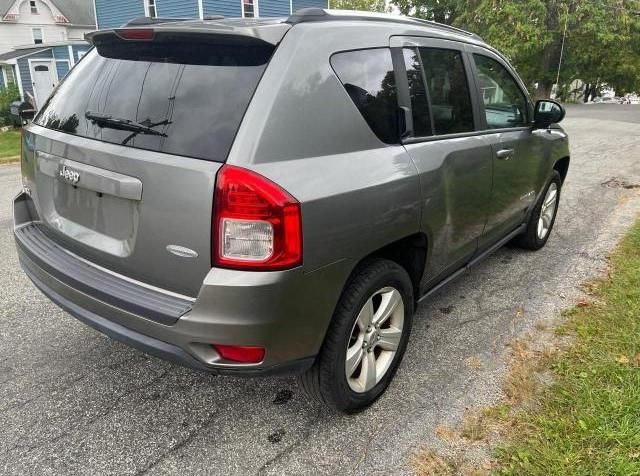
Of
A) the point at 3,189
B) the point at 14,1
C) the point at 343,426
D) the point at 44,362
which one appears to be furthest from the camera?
the point at 14,1

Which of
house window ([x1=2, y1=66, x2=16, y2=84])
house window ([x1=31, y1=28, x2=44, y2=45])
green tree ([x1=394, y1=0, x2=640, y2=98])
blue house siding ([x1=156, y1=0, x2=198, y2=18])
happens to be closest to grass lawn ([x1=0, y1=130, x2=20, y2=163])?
blue house siding ([x1=156, y1=0, x2=198, y2=18])

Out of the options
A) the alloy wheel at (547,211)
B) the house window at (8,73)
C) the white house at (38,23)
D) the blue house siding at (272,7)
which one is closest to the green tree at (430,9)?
the blue house siding at (272,7)

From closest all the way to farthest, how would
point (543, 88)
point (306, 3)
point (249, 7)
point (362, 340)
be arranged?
1. point (362, 340)
2. point (249, 7)
3. point (306, 3)
4. point (543, 88)

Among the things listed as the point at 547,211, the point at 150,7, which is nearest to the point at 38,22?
the point at 150,7

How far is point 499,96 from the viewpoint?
12.3 feet

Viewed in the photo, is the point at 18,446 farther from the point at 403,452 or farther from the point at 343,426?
the point at 403,452

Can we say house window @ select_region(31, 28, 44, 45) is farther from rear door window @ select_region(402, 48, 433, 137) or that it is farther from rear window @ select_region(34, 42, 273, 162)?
rear door window @ select_region(402, 48, 433, 137)

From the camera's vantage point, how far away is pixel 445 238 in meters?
2.99

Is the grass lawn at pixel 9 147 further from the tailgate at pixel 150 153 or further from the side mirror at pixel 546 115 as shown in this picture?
the side mirror at pixel 546 115

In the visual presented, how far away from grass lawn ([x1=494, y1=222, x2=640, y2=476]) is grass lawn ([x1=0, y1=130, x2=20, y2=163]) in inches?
458

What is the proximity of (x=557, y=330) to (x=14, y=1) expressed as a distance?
41.8 meters

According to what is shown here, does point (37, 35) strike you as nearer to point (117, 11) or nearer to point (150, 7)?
point (117, 11)

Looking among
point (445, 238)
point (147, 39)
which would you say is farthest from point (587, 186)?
point (147, 39)

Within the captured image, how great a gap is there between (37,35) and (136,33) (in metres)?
40.9
